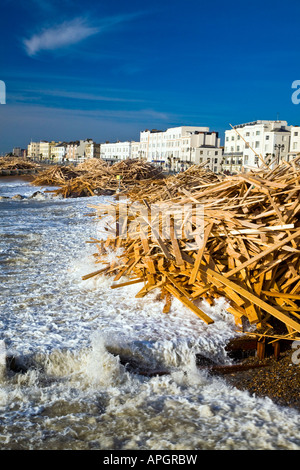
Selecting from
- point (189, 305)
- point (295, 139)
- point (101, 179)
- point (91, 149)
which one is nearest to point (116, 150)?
point (91, 149)

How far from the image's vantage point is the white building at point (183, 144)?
11388 cm

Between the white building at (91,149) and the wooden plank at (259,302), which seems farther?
the white building at (91,149)

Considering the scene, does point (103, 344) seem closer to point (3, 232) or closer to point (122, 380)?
point (122, 380)

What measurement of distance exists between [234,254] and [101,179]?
16867mm

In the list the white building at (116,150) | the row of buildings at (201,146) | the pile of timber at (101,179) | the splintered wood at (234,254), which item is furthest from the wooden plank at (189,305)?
the white building at (116,150)

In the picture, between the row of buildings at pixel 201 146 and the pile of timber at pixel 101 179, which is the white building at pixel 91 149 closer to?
the row of buildings at pixel 201 146

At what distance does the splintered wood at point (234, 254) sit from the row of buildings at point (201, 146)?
192ft

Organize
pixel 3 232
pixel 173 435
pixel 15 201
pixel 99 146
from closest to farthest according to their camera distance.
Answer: pixel 173 435 → pixel 3 232 → pixel 15 201 → pixel 99 146

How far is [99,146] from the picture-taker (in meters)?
160

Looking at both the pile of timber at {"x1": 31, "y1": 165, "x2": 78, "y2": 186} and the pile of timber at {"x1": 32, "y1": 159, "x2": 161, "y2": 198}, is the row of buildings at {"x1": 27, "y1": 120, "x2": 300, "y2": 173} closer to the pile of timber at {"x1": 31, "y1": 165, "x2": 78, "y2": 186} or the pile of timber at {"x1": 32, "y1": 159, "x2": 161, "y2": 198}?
the pile of timber at {"x1": 31, "y1": 165, "x2": 78, "y2": 186}

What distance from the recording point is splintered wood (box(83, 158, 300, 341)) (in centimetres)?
396

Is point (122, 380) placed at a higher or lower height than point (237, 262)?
lower
